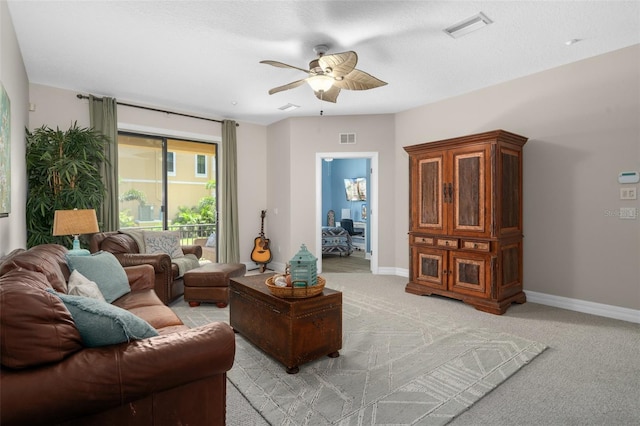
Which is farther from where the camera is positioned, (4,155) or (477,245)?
(477,245)

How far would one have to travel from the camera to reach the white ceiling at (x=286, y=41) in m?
2.82

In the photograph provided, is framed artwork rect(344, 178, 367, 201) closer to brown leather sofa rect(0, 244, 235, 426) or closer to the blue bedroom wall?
the blue bedroom wall

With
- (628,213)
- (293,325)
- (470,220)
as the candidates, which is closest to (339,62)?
(293,325)

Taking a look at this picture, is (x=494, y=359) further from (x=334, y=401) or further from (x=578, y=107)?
(x=578, y=107)

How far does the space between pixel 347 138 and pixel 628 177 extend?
381 centimetres

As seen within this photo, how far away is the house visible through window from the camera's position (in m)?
6.23

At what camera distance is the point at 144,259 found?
388cm

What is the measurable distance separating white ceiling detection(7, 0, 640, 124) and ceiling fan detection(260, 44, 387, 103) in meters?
0.33

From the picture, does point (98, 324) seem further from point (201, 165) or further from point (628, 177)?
point (201, 165)

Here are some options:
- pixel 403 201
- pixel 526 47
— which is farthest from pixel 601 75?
pixel 403 201

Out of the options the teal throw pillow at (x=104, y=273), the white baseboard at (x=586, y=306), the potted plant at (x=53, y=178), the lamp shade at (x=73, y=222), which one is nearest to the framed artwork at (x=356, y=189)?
the white baseboard at (x=586, y=306)

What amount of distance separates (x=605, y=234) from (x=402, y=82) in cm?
290

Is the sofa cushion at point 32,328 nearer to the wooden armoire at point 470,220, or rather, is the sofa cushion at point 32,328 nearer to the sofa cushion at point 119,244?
the sofa cushion at point 119,244

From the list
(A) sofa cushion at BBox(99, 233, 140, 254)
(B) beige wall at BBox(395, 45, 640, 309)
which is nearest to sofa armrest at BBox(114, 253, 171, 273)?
(A) sofa cushion at BBox(99, 233, 140, 254)
